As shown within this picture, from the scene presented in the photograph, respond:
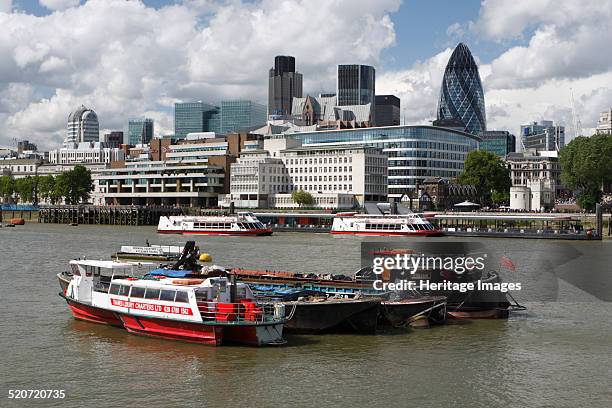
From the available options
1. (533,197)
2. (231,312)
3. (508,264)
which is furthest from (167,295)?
(533,197)

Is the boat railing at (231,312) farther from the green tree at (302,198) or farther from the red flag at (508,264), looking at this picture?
the green tree at (302,198)

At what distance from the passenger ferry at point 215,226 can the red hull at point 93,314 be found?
8640 centimetres

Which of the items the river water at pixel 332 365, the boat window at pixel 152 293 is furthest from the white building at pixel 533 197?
the boat window at pixel 152 293

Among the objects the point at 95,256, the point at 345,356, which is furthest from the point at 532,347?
the point at 95,256

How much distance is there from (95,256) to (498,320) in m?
51.3

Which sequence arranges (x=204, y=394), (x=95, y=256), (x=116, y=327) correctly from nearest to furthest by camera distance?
(x=204, y=394), (x=116, y=327), (x=95, y=256)

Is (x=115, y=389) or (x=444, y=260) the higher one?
(x=444, y=260)

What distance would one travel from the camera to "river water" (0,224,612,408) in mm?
29922

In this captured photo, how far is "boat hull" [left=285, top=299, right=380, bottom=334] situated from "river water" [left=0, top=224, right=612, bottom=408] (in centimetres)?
74

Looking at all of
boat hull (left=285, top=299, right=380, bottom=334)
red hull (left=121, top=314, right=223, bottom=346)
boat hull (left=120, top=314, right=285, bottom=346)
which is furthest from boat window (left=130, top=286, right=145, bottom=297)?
boat hull (left=285, top=299, right=380, bottom=334)

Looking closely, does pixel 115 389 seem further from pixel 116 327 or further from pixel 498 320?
pixel 498 320

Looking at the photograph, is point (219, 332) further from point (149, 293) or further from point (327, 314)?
point (327, 314)

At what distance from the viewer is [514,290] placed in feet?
180

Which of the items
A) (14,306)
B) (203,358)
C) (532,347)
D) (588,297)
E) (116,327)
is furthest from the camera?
(588,297)
